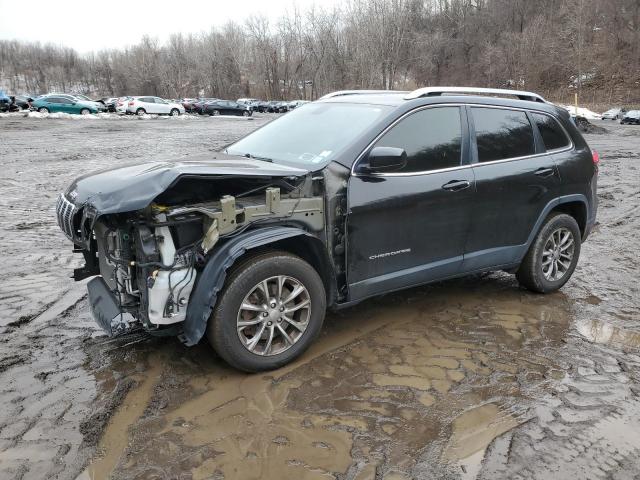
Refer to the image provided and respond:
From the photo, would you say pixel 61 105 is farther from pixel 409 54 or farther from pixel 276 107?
pixel 409 54

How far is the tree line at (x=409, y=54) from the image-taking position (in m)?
65.4

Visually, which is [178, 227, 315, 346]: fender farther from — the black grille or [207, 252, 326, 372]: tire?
the black grille

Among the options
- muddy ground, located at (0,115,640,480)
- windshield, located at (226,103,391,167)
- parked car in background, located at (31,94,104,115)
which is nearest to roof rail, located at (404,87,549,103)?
windshield, located at (226,103,391,167)

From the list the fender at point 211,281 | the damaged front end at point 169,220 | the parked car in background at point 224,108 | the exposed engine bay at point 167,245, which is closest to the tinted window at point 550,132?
the damaged front end at point 169,220

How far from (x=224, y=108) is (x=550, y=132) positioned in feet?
161

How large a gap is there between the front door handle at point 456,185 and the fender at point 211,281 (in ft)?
5.34

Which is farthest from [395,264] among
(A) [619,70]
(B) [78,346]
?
(A) [619,70]

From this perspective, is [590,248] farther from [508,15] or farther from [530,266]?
[508,15]

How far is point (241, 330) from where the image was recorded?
11.5 ft

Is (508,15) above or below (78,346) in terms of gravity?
above

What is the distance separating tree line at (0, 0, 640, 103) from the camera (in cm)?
6544

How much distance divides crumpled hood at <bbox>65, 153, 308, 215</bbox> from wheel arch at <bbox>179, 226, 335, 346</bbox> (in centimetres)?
40

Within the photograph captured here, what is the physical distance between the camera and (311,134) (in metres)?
4.36

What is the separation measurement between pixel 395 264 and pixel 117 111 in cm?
4490
